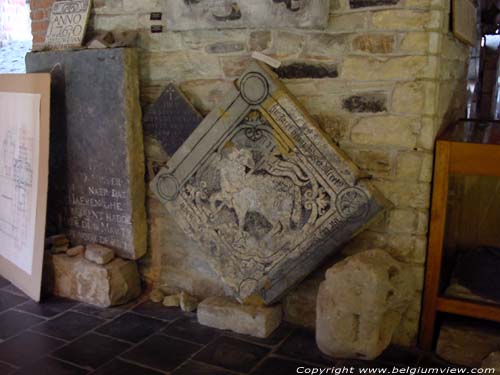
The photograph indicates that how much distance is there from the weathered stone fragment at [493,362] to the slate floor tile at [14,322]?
6.97 ft

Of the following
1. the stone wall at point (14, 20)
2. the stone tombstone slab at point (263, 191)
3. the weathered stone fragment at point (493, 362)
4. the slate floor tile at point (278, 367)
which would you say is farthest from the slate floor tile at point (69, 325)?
the stone wall at point (14, 20)

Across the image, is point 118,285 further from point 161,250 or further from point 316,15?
point 316,15

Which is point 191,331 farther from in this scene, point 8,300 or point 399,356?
point 8,300

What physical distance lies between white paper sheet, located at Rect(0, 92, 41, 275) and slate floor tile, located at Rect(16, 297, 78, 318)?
0.66 feet

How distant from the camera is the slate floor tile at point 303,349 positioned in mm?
2344

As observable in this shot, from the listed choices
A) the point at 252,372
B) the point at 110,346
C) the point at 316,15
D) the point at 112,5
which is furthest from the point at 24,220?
the point at 316,15

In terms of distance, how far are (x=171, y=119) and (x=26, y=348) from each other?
1.32 m

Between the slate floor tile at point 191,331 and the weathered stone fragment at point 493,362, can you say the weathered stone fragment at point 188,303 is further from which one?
the weathered stone fragment at point 493,362

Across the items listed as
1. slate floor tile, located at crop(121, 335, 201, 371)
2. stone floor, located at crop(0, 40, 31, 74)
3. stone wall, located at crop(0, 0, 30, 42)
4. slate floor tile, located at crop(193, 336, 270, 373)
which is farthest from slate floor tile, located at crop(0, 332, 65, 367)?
stone wall, located at crop(0, 0, 30, 42)

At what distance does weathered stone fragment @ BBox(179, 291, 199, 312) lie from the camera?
2854 millimetres

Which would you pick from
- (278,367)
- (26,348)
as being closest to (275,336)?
(278,367)

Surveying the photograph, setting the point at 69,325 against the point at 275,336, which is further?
the point at 69,325

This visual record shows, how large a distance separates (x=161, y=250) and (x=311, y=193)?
3.52 feet

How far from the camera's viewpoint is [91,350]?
7.99 ft
